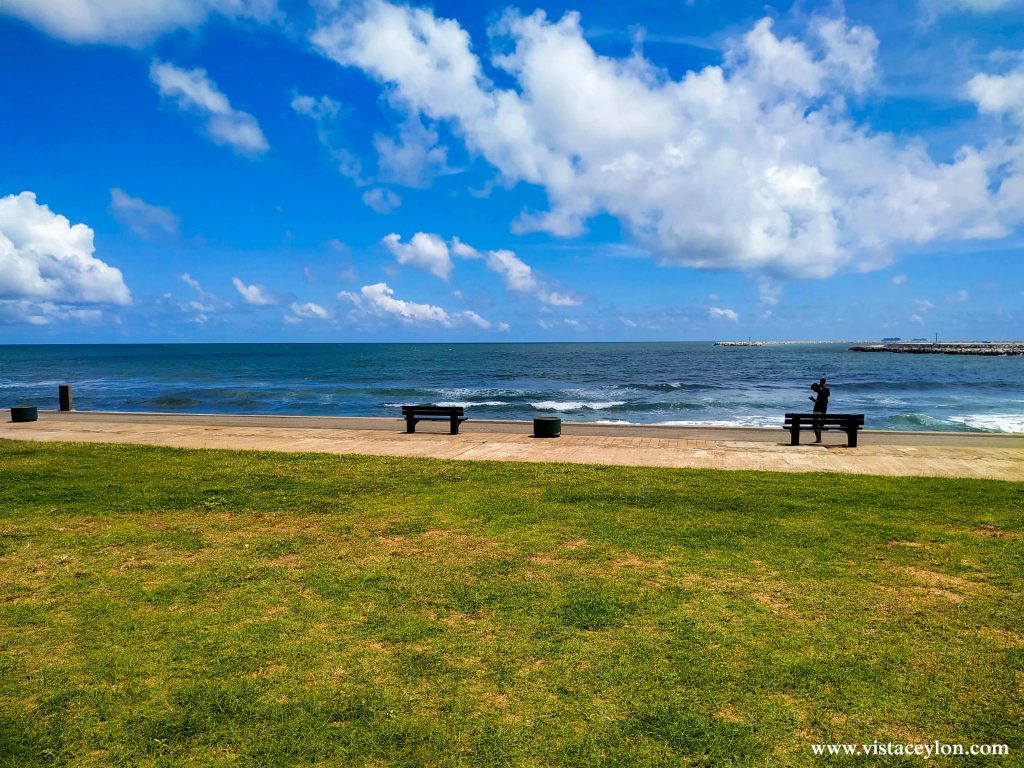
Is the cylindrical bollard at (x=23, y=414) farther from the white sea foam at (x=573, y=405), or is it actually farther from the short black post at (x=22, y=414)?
the white sea foam at (x=573, y=405)

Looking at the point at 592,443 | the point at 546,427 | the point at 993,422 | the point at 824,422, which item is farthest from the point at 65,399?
the point at 993,422

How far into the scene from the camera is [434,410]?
56.7ft

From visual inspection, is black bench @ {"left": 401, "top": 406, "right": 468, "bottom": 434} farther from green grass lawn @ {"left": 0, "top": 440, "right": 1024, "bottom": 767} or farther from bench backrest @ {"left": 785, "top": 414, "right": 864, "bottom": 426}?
bench backrest @ {"left": 785, "top": 414, "right": 864, "bottom": 426}

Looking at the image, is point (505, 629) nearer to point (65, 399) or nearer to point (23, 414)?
point (23, 414)

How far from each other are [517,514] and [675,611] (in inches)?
133

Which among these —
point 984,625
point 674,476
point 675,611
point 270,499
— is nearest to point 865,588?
point 984,625

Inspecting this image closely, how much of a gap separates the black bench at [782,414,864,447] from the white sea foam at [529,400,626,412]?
713 inches

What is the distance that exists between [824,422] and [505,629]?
12672 mm

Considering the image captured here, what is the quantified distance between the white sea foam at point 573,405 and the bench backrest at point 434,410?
16.1 meters

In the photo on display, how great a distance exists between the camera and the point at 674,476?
35.7 feet

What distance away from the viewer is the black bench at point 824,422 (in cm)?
1463

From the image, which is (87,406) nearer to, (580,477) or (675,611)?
(580,477)

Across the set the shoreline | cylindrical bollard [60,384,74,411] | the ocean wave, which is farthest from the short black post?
the ocean wave

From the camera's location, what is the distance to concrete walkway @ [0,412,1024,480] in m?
12.4
